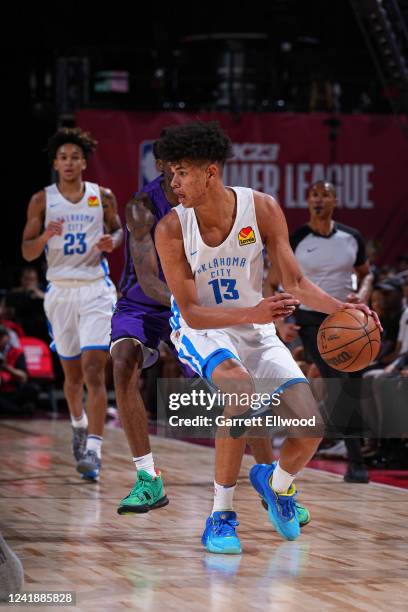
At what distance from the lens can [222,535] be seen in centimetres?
456

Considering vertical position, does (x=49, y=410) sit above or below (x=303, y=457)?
below

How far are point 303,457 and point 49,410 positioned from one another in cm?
825

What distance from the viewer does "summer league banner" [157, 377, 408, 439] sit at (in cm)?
455

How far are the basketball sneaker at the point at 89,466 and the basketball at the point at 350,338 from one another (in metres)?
2.39

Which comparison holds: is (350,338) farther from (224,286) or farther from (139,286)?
(139,286)

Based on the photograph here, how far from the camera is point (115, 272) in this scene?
41.9 ft

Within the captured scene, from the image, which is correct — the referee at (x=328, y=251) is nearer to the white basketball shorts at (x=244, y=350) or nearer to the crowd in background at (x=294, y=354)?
the crowd in background at (x=294, y=354)

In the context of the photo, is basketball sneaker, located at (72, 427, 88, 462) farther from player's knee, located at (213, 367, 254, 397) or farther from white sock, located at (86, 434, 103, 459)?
player's knee, located at (213, 367, 254, 397)

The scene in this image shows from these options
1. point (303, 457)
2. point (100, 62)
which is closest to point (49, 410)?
point (100, 62)

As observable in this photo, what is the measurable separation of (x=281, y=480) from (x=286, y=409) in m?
0.38

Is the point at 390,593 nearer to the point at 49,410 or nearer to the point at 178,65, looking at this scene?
the point at 49,410

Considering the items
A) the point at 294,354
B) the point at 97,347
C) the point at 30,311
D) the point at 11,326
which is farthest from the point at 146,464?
the point at 30,311

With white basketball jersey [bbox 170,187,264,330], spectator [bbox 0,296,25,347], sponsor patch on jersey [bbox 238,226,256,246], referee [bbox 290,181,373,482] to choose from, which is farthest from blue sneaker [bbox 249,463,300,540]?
spectator [bbox 0,296,25,347]

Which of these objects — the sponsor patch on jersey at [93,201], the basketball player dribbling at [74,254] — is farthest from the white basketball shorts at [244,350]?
the sponsor patch on jersey at [93,201]
